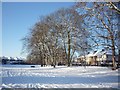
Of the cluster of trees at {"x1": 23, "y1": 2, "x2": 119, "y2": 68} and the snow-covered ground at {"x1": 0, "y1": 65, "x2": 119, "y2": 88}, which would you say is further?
the cluster of trees at {"x1": 23, "y1": 2, "x2": 119, "y2": 68}

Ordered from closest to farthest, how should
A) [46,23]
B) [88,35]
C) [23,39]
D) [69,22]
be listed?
[88,35]
[69,22]
[46,23]
[23,39]

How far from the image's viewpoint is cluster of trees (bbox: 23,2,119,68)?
3033 cm

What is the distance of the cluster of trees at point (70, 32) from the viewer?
30.3 meters

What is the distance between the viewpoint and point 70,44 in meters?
51.9

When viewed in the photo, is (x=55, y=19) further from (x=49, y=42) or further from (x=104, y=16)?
(x=104, y=16)

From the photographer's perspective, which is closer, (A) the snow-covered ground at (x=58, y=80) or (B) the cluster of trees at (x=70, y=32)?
(A) the snow-covered ground at (x=58, y=80)

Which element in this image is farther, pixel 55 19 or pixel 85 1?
pixel 55 19

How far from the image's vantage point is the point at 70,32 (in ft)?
169

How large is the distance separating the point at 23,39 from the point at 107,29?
110ft

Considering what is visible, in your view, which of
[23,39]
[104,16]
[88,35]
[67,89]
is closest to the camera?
[67,89]

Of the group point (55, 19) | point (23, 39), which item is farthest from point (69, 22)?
point (23, 39)

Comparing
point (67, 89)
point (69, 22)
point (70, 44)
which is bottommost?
point (67, 89)

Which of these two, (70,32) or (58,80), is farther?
(70,32)

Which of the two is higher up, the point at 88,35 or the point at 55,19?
the point at 55,19
